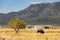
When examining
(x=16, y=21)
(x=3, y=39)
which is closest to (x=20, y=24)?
(x=16, y=21)

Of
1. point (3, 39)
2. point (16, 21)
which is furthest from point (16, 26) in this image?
point (3, 39)

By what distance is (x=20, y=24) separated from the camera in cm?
8138

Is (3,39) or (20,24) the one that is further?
(20,24)

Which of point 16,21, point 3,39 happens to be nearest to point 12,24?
point 16,21

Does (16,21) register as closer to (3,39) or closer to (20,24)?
(20,24)

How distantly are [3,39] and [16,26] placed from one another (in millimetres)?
53350

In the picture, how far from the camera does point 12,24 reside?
8012cm

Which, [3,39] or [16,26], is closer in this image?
[3,39]

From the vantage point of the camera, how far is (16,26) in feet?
259

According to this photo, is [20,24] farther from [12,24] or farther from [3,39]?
[3,39]

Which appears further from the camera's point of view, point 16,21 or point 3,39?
point 16,21

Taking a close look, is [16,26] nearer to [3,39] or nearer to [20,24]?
[20,24]

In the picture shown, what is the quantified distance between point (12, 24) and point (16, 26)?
185cm

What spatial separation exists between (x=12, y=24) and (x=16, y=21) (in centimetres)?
161
